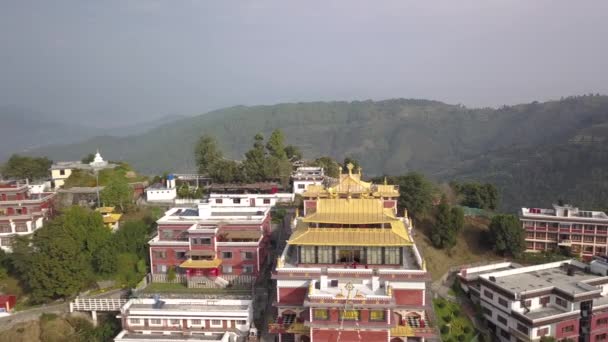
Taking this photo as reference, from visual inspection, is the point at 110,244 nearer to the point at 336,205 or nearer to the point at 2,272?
the point at 2,272

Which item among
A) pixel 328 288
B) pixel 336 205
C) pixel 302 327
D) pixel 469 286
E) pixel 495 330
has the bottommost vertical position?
pixel 495 330

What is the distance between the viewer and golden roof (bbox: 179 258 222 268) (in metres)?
31.0

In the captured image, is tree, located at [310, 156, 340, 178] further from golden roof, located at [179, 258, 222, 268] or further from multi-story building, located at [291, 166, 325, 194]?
golden roof, located at [179, 258, 222, 268]

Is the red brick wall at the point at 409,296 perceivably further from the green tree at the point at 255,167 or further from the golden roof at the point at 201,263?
the green tree at the point at 255,167

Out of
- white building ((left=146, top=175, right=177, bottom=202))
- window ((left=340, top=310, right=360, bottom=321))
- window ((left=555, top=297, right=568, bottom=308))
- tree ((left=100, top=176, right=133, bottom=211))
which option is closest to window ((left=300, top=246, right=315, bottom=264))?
window ((left=340, top=310, right=360, bottom=321))

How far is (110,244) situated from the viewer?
34.7m

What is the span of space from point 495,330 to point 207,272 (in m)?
22.9

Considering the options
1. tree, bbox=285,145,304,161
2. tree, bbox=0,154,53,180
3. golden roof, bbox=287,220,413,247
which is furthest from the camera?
tree, bbox=285,145,304,161

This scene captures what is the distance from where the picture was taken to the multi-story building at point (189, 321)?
27047mm

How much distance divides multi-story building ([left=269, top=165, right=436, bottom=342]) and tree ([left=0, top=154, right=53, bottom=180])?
39344 millimetres

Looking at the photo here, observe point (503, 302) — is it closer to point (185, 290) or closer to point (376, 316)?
point (376, 316)

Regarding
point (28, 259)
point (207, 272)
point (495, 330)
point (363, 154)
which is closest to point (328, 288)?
point (207, 272)

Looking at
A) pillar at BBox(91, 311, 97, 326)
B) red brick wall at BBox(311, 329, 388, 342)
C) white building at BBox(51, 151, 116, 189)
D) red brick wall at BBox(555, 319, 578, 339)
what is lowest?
red brick wall at BBox(555, 319, 578, 339)

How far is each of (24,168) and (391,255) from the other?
45944 millimetres
